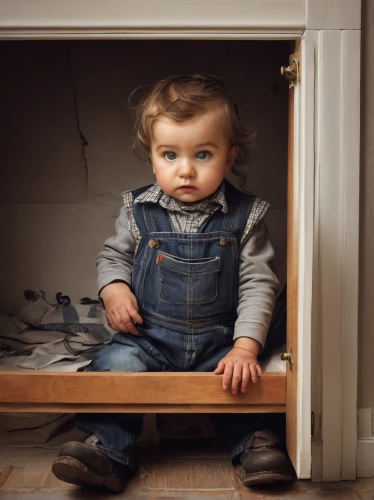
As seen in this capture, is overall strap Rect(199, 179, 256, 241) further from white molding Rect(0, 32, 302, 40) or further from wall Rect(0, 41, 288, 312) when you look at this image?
wall Rect(0, 41, 288, 312)

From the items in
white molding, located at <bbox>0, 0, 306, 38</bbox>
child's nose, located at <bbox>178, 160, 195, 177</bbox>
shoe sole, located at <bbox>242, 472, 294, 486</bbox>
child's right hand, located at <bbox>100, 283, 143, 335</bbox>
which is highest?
white molding, located at <bbox>0, 0, 306, 38</bbox>

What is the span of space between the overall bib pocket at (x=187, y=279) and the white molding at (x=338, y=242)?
0.26m

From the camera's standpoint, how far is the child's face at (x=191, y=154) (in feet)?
5.49

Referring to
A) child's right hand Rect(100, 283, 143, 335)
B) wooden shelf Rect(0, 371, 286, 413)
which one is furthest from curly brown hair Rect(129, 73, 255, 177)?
wooden shelf Rect(0, 371, 286, 413)

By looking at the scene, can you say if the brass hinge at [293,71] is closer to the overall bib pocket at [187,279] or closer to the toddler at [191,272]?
the toddler at [191,272]

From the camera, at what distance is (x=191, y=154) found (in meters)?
1.69

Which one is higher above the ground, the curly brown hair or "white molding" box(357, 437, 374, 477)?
the curly brown hair

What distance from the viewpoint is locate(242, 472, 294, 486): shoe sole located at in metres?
1.56

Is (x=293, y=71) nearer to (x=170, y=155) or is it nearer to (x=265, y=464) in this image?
(x=170, y=155)

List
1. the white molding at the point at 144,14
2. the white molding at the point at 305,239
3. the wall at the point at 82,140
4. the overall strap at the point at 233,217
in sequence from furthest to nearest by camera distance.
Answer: the wall at the point at 82,140
the overall strap at the point at 233,217
the white molding at the point at 144,14
the white molding at the point at 305,239

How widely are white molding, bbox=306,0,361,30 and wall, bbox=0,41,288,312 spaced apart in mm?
683

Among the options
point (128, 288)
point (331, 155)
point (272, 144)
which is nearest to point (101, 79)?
point (272, 144)

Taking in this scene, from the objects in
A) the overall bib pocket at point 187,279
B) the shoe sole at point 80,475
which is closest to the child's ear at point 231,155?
the overall bib pocket at point 187,279

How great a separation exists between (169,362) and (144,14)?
0.78 meters
